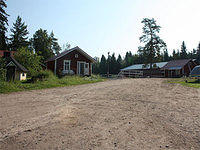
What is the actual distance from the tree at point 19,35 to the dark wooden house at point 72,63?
28.8 meters

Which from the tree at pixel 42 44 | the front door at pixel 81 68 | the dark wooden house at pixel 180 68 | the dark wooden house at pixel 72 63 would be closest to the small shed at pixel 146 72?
the dark wooden house at pixel 180 68

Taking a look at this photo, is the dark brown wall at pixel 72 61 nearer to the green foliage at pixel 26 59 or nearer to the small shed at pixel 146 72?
the green foliage at pixel 26 59

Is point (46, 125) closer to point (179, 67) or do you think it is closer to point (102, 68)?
point (179, 67)

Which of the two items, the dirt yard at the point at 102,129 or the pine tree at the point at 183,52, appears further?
the pine tree at the point at 183,52

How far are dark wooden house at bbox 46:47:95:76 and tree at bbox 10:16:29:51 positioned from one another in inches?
1136

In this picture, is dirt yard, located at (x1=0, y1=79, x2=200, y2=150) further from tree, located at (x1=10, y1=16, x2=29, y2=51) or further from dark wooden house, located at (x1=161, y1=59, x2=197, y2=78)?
tree, located at (x1=10, y1=16, x2=29, y2=51)

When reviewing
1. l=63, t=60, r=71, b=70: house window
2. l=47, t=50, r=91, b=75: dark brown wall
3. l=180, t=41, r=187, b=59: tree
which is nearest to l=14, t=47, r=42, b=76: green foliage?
l=47, t=50, r=91, b=75: dark brown wall

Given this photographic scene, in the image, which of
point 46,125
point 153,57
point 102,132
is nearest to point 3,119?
point 46,125

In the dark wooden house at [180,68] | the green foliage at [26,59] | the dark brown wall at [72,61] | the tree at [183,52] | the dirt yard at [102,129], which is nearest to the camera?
the dirt yard at [102,129]

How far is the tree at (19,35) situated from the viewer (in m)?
42.5

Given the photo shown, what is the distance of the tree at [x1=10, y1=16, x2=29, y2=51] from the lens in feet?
139

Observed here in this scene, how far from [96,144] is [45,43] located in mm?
45586

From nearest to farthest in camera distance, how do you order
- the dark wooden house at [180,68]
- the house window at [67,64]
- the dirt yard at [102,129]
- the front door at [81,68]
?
the dirt yard at [102,129] < the house window at [67,64] < the front door at [81,68] < the dark wooden house at [180,68]

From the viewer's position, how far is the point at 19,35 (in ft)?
146
